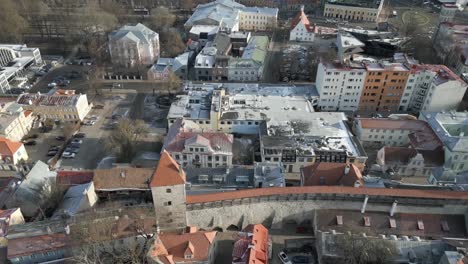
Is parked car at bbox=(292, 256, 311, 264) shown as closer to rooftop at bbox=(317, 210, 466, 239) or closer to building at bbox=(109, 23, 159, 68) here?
rooftop at bbox=(317, 210, 466, 239)

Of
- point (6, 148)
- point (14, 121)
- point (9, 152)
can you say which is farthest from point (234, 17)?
point (9, 152)

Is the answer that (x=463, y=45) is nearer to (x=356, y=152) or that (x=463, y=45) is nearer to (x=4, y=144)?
(x=356, y=152)

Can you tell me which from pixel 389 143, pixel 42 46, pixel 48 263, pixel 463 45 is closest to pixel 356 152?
pixel 389 143

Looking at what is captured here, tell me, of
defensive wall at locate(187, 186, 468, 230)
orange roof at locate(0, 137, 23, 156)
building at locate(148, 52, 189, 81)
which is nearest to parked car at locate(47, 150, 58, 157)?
orange roof at locate(0, 137, 23, 156)

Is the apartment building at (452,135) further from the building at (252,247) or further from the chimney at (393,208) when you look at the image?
the building at (252,247)

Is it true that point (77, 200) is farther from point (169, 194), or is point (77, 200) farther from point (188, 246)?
point (188, 246)

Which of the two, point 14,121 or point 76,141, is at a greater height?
point 14,121

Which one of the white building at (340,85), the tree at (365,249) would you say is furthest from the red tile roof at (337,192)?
the white building at (340,85)
